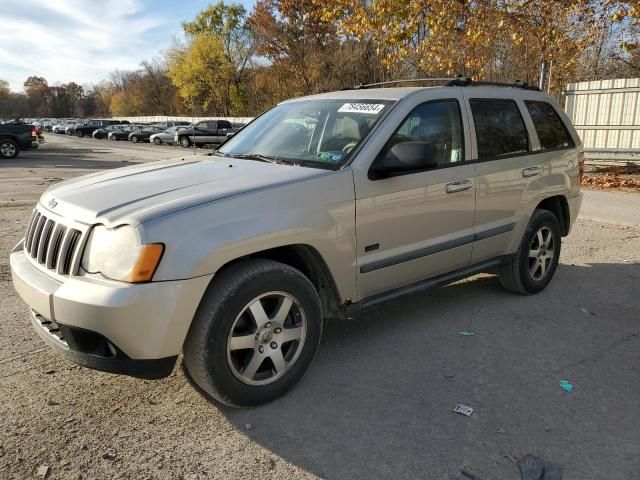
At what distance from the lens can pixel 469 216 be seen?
4145 millimetres

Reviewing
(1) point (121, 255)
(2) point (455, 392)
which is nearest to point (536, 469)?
(2) point (455, 392)

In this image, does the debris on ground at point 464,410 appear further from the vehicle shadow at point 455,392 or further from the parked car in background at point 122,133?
the parked car in background at point 122,133

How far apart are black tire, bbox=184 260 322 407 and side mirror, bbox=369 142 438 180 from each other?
0.89 m

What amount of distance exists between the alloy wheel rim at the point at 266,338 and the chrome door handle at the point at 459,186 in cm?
152

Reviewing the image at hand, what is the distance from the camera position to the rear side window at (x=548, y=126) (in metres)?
4.86

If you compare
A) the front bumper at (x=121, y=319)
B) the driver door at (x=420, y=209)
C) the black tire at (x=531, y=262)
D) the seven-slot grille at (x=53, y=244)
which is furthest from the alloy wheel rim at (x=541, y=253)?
the seven-slot grille at (x=53, y=244)

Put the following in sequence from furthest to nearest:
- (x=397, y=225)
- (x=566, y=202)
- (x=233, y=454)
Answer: (x=566, y=202) → (x=397, y=225) → (x=233, y=454)

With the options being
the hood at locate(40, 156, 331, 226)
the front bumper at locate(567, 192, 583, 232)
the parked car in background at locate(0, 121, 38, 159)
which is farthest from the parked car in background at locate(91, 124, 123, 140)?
the hood at locate(40, 156, 331, 226)

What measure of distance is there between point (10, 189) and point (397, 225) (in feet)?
37.8

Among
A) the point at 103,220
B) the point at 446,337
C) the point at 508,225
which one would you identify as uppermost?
the point at 103,220

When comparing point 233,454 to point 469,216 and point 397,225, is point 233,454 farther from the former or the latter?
point 469,216

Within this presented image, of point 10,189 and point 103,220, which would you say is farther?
point 10,189

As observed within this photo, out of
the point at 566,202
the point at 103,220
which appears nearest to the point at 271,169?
the point at 103,220

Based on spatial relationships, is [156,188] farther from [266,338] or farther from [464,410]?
[464,410]
